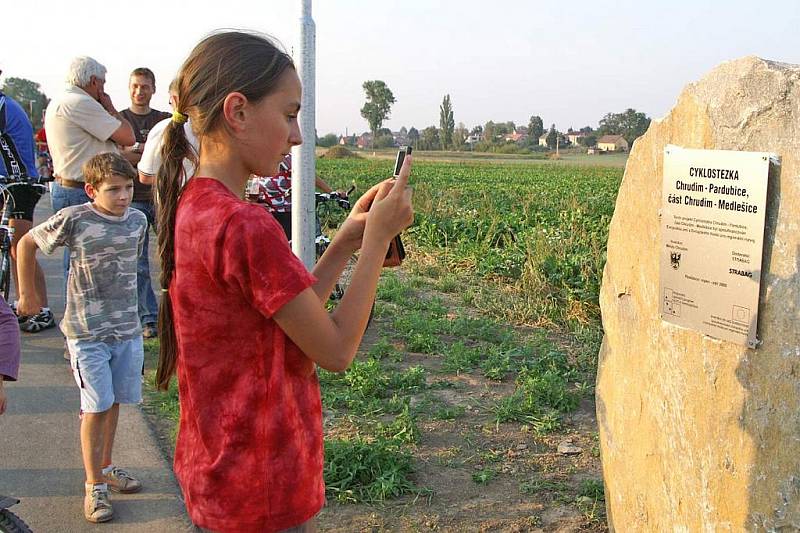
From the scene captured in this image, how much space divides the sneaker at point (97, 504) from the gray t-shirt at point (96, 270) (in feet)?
2.31

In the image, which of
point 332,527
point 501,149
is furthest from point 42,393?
point 501,149

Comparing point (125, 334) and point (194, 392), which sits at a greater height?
point (194, 392)

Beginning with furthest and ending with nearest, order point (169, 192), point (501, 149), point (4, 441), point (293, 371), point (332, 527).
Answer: point (501, 149), point (4, 441), point (332, 527), point (169, 192), point (293, 371)

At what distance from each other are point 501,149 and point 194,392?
8418 centimetres

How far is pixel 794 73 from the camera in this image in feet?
7.43

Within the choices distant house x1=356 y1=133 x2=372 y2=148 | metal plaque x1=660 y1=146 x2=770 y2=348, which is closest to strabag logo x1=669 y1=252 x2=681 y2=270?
metal plaque x1=660 y1=146 x2=770 y2=348

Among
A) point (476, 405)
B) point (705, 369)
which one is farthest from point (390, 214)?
point (476, 405)

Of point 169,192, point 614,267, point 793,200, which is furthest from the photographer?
point 614,267

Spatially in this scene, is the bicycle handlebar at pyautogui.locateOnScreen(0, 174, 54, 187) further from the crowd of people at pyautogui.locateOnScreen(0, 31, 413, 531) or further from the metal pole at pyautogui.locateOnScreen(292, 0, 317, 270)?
the crowd of people at pyautogui.locateOnScreen(0, 31, 413, 531)

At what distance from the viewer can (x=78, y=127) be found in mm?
5977

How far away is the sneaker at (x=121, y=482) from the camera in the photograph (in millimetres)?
3867

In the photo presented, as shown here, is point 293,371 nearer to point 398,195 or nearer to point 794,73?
point 398,195

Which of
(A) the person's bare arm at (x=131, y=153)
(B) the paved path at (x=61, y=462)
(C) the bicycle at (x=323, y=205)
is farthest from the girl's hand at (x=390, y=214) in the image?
(A) the person's bare arm at (x=131, y=153)

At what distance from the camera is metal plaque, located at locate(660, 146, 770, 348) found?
7.52 ft
